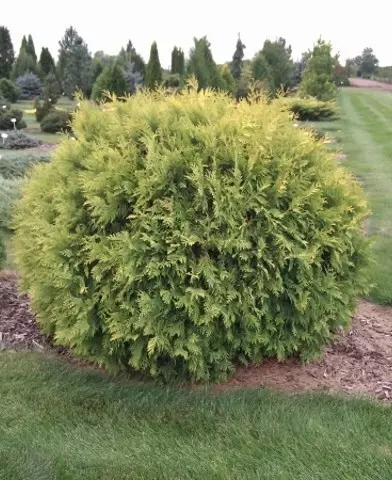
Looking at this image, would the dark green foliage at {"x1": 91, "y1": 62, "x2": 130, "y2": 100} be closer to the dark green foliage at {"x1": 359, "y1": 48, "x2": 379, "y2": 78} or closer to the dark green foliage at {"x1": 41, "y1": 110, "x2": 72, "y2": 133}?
the dark green foliage at {"x1": 41, "y1": 110, "x2": 72, "y2": 133}

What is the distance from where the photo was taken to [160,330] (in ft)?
11.7

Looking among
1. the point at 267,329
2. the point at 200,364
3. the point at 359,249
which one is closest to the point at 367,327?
the point at 359,249

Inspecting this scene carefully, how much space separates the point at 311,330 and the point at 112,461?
66.2 inches

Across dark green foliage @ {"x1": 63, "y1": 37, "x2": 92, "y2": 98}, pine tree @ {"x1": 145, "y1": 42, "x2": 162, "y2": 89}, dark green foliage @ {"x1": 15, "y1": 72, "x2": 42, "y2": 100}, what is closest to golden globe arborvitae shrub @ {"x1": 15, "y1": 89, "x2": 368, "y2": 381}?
pine tree @ {"x1": 145, "y1": 42, "x2": 162, "y2": 89}

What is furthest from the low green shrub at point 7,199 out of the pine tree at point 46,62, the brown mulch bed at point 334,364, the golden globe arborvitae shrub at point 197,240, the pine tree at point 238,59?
the pine tree at point 46,62

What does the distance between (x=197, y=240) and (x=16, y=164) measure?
34.3 ft

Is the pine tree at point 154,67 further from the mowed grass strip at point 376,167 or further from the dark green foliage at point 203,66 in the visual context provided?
the mowed grass strip at point 376,167

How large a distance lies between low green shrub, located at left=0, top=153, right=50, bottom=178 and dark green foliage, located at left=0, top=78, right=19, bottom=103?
23.7 m

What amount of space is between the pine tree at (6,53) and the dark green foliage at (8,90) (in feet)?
37.8

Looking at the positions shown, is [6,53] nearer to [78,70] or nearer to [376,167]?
[78,70]

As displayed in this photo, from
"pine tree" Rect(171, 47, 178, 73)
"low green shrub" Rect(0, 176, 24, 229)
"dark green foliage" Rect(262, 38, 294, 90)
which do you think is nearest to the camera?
"low green shrub" Rect(0, 176, 24, 229)

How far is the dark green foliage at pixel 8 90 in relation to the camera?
3488 cm

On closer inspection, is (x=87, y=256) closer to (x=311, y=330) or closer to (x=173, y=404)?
(x=173, y=404)

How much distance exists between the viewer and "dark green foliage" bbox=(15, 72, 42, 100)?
40000 millimetres
